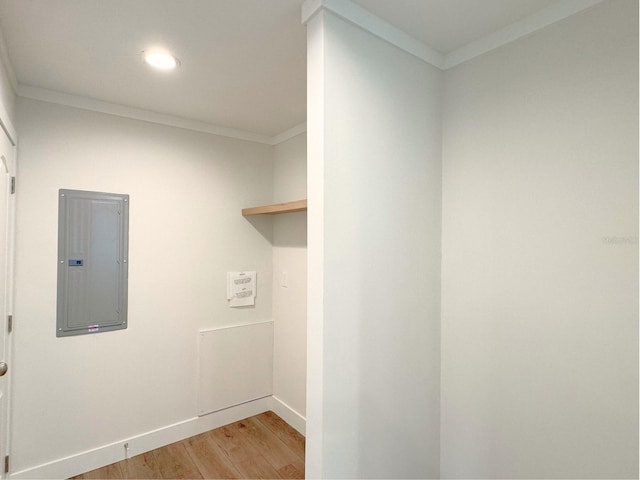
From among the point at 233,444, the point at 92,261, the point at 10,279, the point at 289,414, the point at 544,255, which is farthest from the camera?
the point at 289,414

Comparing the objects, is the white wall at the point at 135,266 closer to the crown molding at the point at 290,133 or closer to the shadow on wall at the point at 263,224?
the shadow on wall at the point at 263,224

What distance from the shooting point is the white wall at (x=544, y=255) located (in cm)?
121

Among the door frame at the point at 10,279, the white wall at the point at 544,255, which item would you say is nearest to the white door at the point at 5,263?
the door frame at the point at 10,279

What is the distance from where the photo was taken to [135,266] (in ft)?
7.88

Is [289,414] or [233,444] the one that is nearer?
[233,444]

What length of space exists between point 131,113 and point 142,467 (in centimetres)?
240

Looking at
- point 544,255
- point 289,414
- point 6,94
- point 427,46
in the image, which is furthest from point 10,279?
point 544,255

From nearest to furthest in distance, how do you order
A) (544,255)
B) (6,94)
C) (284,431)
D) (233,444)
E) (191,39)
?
(544,255)
(191,39)
(6,94)
(233,444)
(284,431)

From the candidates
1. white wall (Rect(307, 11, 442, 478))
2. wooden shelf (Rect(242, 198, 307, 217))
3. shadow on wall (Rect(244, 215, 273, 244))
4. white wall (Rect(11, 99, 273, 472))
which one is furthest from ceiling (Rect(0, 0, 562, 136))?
shadow on wall (Rect(244, 215, 273, 244))

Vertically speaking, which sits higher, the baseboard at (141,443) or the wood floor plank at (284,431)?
the baseboard at (141,443)

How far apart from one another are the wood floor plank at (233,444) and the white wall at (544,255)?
54.8 inches

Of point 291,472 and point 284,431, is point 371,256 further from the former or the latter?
point 284,431

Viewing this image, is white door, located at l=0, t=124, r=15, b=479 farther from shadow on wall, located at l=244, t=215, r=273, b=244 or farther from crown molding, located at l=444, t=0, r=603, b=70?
crown molding, located at l=444, t=0, r=603, b=70

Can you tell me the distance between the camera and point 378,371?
1464 millimetres
